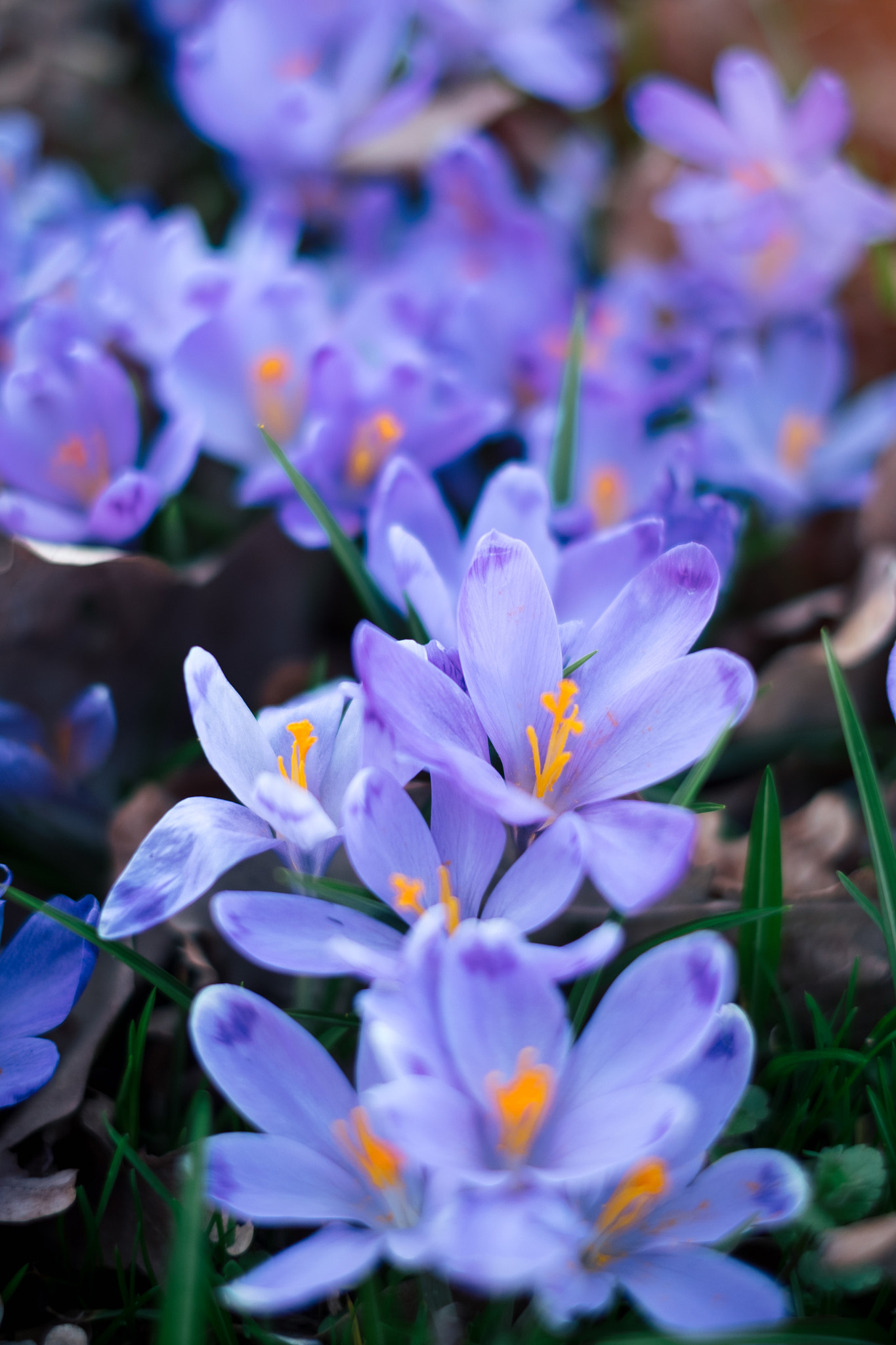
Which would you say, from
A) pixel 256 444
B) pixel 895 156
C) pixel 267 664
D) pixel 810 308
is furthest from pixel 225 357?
pixel 895 156

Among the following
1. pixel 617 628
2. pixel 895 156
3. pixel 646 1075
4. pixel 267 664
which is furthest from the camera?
pixel 895 156

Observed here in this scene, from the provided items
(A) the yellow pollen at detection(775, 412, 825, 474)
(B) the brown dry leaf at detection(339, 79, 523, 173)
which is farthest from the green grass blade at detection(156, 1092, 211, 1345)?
(B) the brown dry leaf at detection(339, 79, 523, 173)

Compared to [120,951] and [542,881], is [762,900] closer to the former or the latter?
[542,881]

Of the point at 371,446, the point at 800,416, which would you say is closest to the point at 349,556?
the point at 371,446

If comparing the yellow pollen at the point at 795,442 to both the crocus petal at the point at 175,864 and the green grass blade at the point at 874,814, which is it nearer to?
the green grass blade at the point at 874,814

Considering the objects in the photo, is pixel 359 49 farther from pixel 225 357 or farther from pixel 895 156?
pixel 895 156

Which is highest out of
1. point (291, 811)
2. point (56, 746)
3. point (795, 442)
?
point (291, 811)

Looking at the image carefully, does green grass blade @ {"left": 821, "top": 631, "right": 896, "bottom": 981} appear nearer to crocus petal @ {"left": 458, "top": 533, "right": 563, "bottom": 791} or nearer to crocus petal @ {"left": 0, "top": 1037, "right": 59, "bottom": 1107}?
crocus petal @ {"left": 458, "top": 533, "right": 563, "bottom": 791}
